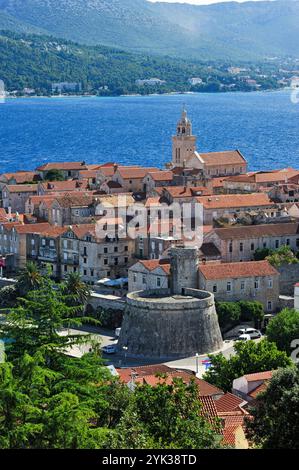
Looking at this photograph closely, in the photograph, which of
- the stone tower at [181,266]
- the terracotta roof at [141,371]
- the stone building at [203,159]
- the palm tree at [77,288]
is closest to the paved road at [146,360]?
the terracotta roof at [141,371]

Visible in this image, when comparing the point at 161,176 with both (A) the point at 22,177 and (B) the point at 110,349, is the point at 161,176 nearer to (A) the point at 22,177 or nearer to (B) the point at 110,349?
(A) the point at 22,177

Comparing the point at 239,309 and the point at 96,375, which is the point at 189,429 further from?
the point at 239,309

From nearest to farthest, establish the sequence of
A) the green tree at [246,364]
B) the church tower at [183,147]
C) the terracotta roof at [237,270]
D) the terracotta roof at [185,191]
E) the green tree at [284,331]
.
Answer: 1. the green tree at [246,364]
2. the green tree at [284,331]
3. the terracotta roof at [237,270]
4. the terracotta roof at [185,191]
5. the church tower at [183,147]

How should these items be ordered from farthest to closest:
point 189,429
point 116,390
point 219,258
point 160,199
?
point 160,199 → point 219,258 → point 116,390 → point 189,429

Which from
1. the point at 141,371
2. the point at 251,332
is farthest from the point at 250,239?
the point at 141,371

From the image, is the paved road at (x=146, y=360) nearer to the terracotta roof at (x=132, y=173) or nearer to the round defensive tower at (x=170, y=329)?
the round defensive tower at (x=170, y=329)

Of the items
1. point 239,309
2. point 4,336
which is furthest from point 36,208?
point 4,336

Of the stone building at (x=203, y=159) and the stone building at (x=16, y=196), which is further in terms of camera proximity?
the stone building at (x=203, y=159)
